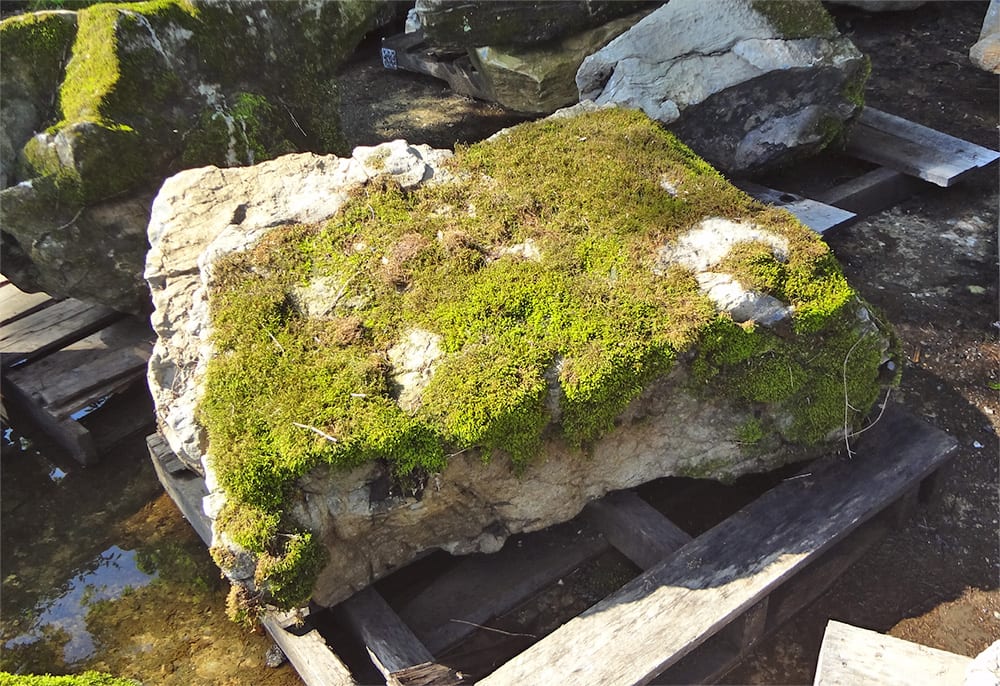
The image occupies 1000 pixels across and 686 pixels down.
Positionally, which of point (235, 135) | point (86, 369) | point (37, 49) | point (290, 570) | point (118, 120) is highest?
point (37, 49)

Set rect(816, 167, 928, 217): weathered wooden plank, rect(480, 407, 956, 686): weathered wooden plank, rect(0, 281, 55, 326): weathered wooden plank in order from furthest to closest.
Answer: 1. rect(816, 167, 928, 217): weathered wooden plank
2. rect(0, 281, 55, 326): weathered wooden plank
3. rect(480, 407, 956, 686): weathered wooden plank

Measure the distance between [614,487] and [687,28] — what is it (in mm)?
3025

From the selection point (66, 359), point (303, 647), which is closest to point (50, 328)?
point (66, 359)

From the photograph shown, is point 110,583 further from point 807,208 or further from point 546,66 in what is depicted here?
point 546,66

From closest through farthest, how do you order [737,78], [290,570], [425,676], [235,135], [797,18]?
[290,570]
[425,676]
[235,135]
[737,78]
[797,18]

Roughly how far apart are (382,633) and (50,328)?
266 cm

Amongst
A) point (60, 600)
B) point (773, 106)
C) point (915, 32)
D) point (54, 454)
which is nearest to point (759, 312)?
point (773, 106)

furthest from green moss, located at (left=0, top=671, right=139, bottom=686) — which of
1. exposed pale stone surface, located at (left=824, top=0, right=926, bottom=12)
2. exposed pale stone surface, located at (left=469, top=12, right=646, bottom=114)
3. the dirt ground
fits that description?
exposed pale stone surface, located at (left=824, top=0, right=926, bottom=12)

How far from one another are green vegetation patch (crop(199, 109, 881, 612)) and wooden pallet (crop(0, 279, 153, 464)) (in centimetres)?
150

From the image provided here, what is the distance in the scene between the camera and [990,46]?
6176mm

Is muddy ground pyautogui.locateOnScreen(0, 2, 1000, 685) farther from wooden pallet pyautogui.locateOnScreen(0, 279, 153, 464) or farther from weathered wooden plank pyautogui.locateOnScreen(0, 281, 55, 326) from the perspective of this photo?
weathered wooden plank pyautogui.locateOnScreen(0, 281, 55, 326)

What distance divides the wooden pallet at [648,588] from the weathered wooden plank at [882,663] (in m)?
0.35


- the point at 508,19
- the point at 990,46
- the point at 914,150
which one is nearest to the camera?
the point at 914,150

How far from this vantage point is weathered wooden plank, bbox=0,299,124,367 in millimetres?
4125
